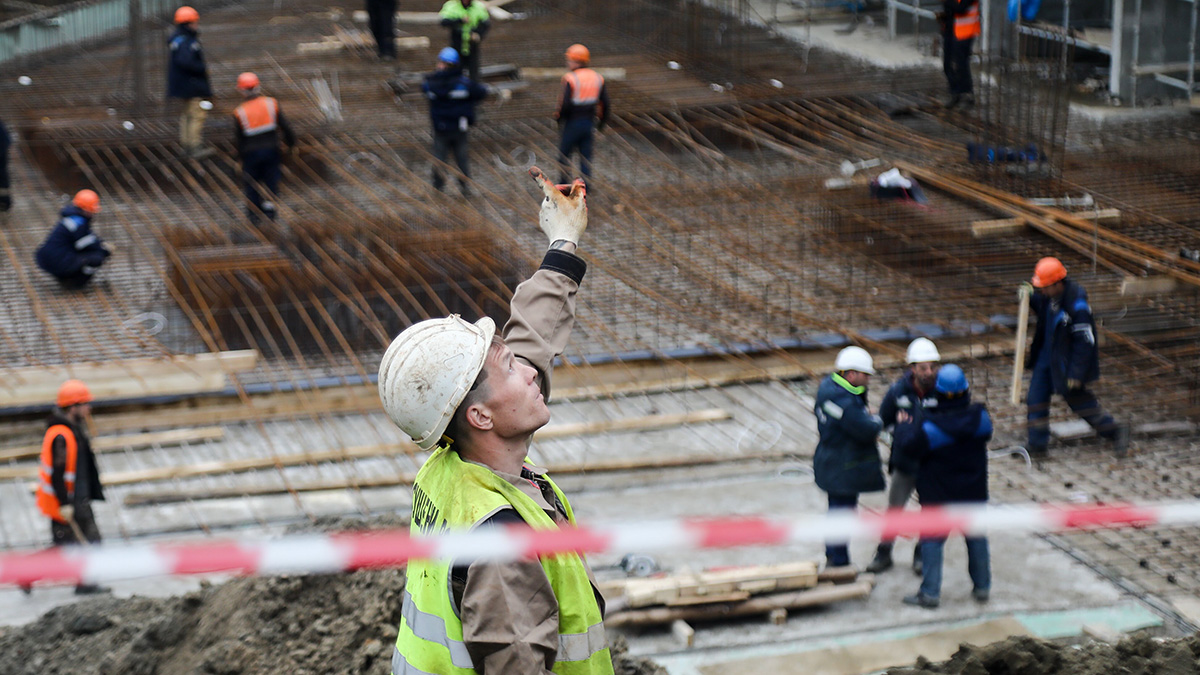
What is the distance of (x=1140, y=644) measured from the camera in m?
5.48

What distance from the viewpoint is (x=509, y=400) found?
298 centimetres

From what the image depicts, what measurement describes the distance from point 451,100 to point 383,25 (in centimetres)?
579

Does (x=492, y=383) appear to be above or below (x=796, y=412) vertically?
above

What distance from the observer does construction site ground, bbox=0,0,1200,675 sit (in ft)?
22.8

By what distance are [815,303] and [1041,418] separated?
2.46 metres

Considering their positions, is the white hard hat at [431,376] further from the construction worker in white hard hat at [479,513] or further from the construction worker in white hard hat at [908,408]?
the construction worker in white hard hat at [908,408]

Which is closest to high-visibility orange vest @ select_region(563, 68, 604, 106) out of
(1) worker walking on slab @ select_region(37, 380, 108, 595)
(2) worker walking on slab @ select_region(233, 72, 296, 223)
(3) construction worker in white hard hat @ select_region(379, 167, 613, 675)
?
(2) worker walking on slab @ select_region(233, 72, 296, 223)

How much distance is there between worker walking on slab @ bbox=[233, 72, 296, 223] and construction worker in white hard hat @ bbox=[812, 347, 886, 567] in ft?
23.4

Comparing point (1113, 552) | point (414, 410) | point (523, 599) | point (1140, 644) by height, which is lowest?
point (1113, 552)

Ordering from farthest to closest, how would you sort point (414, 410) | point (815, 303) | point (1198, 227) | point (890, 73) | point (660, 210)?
point (890, 73)
point (660, 210)
point (1198, 227)
point (815, 303)
point (414, 410)

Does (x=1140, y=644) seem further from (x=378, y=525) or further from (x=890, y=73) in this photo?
(x=890, y=73)

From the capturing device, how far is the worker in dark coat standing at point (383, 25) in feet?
59.9

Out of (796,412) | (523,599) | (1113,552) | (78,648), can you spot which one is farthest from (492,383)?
(796,412)

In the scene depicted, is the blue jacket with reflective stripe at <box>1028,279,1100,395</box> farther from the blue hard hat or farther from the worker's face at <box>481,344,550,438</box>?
the worker's face at <box>481,344,550,438</box>
